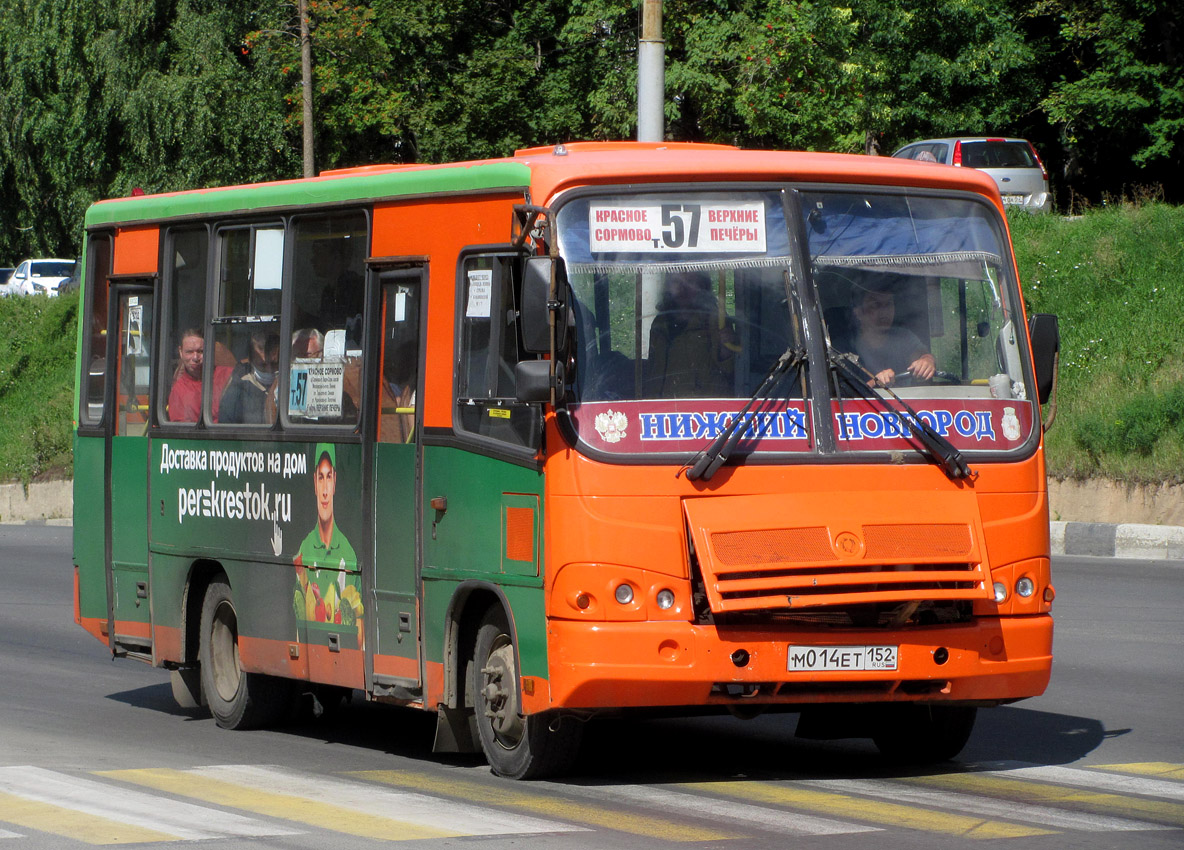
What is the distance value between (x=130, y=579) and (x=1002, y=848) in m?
6.47

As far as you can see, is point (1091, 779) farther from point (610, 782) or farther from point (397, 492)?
point (397, 492)

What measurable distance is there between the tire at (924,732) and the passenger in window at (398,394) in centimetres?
263

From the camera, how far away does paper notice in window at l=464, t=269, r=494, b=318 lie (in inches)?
333

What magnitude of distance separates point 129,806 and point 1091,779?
13.1 feet

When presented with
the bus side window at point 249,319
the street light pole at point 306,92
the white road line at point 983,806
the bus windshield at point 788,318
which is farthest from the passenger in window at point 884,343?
the street light pole at point 306,92

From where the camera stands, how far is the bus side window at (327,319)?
376 inches

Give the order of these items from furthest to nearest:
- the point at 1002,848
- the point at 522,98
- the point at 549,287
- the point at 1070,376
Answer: the point at 522,98 < the point at 1070,376 < the point at 549,287 < the point at 1002,848

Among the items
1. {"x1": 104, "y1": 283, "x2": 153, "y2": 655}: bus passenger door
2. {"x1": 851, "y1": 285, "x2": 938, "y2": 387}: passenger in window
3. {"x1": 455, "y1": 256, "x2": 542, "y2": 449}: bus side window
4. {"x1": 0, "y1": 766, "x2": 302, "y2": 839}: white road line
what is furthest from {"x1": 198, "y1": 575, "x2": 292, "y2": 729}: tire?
{"x1": 851, "y1": 285, "x2": 938, "y2": 387}: passenger in window

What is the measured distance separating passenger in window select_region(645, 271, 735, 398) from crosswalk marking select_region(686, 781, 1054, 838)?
1.64 meters

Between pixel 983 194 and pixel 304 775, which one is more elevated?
pixel 983 194

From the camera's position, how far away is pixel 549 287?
25.2 ft

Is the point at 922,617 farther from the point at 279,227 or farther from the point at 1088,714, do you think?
the point at 279,227

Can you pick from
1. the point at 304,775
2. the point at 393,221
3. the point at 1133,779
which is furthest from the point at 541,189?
the point at 1133,779

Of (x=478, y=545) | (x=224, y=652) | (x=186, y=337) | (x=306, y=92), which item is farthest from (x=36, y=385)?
(x=478, y=545)
